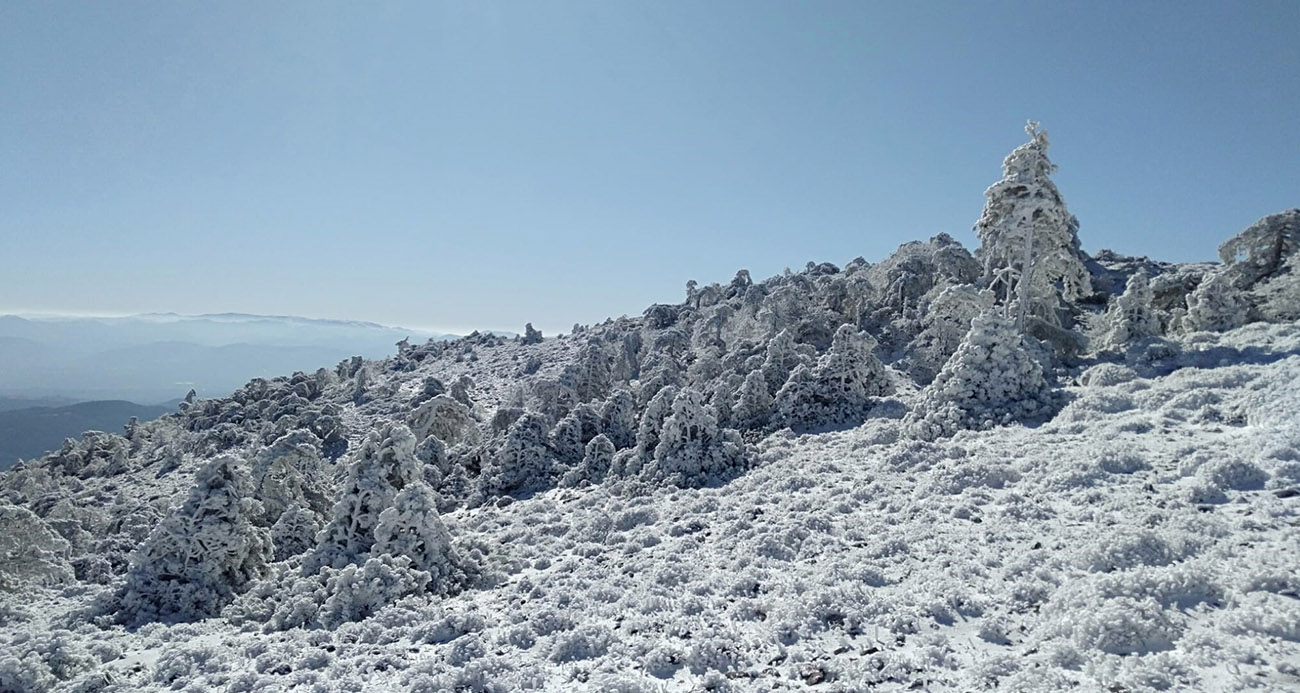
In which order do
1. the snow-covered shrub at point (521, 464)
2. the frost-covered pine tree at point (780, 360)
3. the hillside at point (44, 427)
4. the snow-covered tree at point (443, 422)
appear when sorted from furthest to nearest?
the hillside at point (44, 427), the snow-covered tree at point (443, 422), the frost-covered pine tree at point (780, 360), the snow-covered shrub at point (521, 464)

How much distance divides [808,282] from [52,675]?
60170 mm

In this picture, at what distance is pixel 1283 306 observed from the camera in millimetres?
25406

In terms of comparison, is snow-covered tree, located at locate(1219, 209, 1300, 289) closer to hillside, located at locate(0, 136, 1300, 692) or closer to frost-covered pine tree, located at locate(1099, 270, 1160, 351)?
hillside, located at locate(0, 136, 1300, 692)

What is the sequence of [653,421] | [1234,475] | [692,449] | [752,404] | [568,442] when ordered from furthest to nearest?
[568,442] → [752,404] → [653,421] → [692,449] → [1234,475]

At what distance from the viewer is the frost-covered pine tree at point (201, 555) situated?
52.5 feet

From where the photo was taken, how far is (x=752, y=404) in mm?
Result: 29719

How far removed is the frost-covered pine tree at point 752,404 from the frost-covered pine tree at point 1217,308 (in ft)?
62.6

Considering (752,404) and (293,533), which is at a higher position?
(752,404)

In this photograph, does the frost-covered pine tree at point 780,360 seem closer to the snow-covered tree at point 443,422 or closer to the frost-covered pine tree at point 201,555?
the snow-covered tree at point 443,422

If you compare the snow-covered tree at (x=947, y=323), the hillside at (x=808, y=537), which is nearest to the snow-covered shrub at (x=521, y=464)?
the hillside at (x=808, y=537)

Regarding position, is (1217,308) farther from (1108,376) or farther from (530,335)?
(530,335)

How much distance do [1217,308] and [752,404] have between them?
67.2 feet

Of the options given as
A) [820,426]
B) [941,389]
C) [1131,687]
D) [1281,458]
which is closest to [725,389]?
[820,426]

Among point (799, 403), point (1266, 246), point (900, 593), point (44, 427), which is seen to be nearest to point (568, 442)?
point (799, 403)
